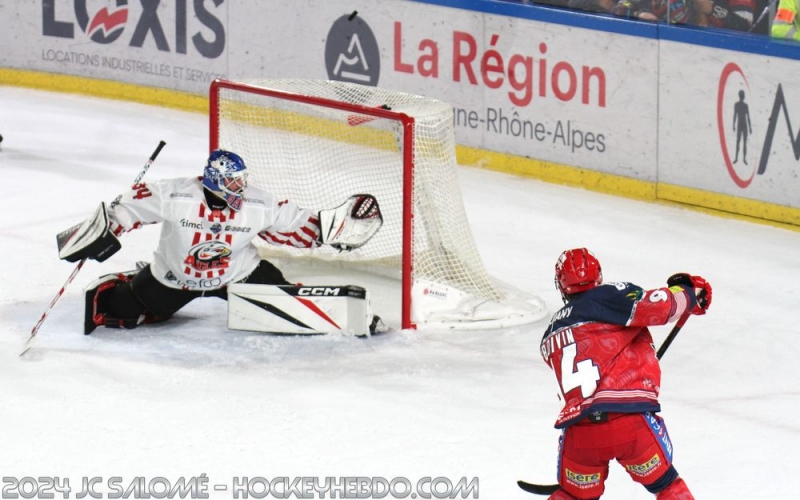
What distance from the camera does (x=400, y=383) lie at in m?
5.73

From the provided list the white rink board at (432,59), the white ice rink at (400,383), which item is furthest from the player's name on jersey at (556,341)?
the white rink board at (432,59)

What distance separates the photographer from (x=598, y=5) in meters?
8.47

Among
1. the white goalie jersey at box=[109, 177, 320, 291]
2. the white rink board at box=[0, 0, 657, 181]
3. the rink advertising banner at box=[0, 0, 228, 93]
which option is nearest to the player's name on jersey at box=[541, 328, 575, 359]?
the white goalie jersey at box=[109, 177, 320, 291]

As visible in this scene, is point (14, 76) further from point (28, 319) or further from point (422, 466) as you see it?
point (422, 466)

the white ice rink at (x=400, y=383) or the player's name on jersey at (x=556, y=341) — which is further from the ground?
the player's name on jersey at (x=556, y=341)

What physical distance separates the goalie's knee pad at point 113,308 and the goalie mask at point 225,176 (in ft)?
2.13

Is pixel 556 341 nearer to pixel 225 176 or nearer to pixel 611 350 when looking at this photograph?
pixel 611 350

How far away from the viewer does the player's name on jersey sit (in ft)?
13.2

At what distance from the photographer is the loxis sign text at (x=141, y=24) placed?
10242 millimetres

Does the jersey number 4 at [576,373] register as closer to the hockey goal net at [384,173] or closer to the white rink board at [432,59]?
the hockey goal net at [384,173]

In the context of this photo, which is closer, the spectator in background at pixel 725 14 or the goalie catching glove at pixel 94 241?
the goalie catching glove at pixel 94 241

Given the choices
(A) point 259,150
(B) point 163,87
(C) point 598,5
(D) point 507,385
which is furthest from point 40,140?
(D) point 507,385

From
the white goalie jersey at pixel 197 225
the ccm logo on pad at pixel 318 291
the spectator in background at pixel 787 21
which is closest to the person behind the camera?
the white goalie jersey at pixel 197 225

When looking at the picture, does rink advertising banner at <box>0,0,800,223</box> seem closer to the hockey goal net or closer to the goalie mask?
the hockey goal net
